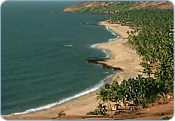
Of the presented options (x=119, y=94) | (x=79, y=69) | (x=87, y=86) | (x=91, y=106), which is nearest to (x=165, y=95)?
(x=119, y=94)

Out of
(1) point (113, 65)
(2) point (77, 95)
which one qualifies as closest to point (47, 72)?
(1) point (113, 65)

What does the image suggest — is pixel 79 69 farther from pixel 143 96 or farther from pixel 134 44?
pixel 143 96

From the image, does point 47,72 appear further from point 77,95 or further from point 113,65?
point 77,95

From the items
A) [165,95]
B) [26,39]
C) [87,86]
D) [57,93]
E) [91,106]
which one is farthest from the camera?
[26,39]

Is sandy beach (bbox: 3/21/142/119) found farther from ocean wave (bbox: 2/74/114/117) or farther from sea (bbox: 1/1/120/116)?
sea (bbox: 1/1/120/116)

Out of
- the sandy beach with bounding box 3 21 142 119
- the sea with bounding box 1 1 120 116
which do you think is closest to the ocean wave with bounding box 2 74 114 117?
the sea with bounding box 1 1 120 116

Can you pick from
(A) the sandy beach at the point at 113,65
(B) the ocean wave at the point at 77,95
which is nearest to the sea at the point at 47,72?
(B) the ocean wave at the point at 77,95

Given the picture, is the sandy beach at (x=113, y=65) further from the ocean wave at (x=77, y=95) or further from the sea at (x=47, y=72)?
Result: the sea at (x=47, y=72)

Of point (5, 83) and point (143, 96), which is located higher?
point (5, 83)
